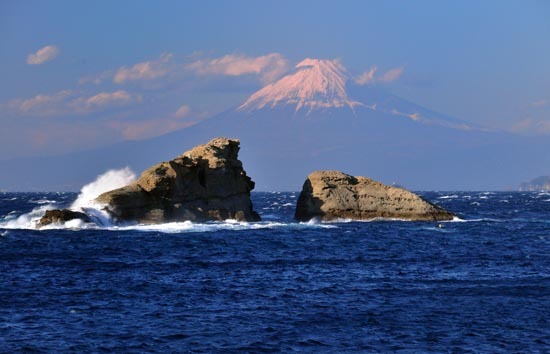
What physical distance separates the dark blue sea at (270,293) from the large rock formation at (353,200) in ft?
53.5

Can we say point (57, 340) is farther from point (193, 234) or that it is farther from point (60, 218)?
point (60, 218)

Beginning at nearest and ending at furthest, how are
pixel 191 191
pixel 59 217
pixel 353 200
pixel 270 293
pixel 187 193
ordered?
1. pixel 270 293
2. pixel 59 217
3. pixel 187 193
4. pixel 191 191
5. pixel 353 200

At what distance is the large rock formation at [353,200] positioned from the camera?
279 ft

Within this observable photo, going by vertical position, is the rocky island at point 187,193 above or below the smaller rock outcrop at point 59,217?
above

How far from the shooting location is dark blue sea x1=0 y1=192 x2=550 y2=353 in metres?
29.9

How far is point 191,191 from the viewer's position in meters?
80.2

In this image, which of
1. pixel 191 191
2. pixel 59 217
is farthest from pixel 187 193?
pixel 59 217

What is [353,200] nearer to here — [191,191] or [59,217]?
[191,191]

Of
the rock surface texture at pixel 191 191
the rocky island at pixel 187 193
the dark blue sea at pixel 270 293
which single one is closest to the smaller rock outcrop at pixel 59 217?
the rocky island at pixel 187 193

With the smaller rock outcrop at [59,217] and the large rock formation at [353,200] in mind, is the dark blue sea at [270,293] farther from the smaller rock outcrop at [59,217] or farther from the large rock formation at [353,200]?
the large rock formation at [353,200]

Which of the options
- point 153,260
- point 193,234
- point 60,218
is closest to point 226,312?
point 153,260

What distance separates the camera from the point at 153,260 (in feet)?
170

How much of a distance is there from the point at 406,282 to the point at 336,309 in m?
8.74

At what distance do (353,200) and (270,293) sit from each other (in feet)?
155
